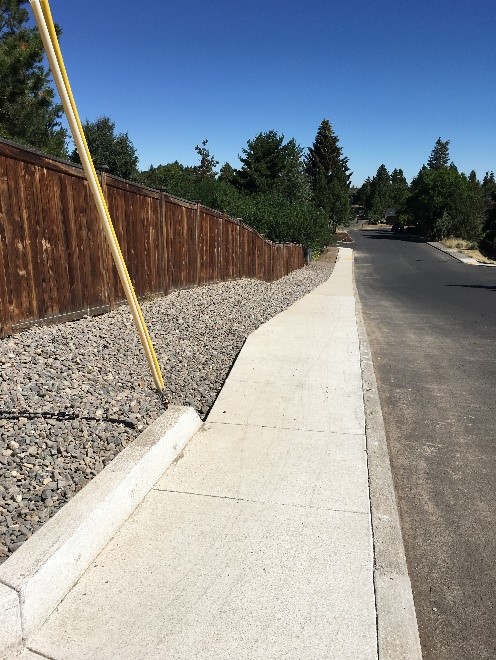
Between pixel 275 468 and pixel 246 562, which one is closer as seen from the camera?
pixel 246 562

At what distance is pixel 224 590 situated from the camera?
8.76 ft

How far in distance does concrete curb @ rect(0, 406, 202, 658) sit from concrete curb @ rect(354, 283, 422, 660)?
153cm

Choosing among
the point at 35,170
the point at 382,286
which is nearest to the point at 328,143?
the point at 382,286

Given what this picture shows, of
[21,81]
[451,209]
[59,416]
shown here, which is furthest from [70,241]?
[451,209]

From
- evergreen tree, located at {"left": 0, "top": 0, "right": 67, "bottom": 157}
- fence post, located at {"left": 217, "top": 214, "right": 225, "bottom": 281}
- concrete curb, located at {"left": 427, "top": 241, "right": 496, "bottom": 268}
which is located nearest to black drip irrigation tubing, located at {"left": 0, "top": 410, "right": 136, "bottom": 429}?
fence post, located at {"left": 217, "top": 214, "right": 225, "bottom": 281}

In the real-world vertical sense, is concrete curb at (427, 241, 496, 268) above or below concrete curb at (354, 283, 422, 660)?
below

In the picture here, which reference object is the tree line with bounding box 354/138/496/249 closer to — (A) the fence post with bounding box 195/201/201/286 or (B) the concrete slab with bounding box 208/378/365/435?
(A) the fence post with bounding box 195/201/201/286

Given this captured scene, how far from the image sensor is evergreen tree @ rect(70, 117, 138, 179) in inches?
1583

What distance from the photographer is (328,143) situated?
265ft

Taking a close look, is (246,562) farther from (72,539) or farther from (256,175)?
(256,175)

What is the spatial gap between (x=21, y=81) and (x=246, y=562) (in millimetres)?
19511

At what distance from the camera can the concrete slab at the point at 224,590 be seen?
7.63 feet

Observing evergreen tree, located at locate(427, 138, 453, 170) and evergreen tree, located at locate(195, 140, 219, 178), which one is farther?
evergreen tree, located at locate(427, 138, 453, 170)

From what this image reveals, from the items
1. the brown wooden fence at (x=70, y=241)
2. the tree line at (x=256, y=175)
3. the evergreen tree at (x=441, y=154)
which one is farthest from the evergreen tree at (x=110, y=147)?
the evergreen tree at (x=441, y=154)
